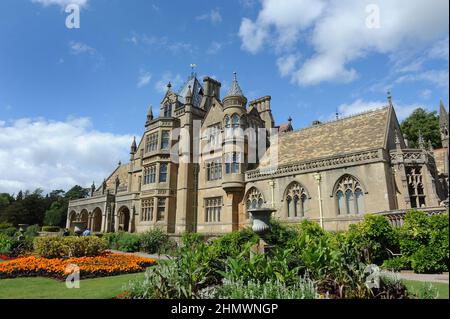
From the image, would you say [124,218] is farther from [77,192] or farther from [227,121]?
[77,192]

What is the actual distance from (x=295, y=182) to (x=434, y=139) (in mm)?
26978

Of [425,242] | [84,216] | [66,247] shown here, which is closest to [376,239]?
[425,242]

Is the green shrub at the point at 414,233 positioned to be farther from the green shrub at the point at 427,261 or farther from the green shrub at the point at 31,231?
the green shrub at the point at 31,231

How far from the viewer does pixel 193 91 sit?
3525 cm

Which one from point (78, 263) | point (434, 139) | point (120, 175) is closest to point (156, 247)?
point (78, 263)

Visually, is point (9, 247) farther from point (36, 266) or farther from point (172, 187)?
point (172, 187)

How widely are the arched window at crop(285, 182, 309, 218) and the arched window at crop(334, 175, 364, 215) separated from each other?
2.33m

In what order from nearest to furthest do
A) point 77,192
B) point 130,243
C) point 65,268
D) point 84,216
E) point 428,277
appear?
point 428,277 → point 65,268 → point 130,243 → point 84,216 → point 77,192

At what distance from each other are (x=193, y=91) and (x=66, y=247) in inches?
934

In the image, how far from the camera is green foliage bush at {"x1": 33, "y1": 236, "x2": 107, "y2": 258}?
15727 millimetres

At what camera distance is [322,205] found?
20.8 meters

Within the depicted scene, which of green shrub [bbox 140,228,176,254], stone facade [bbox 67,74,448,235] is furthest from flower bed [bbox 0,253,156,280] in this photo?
green shrub [bbox 140,228,176,254]

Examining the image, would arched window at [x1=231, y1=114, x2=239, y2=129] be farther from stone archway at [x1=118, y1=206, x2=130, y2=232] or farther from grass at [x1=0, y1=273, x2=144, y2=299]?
grass at [x1=0, y1=273, x2=144, y2=299]

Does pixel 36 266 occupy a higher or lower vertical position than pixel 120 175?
lower
